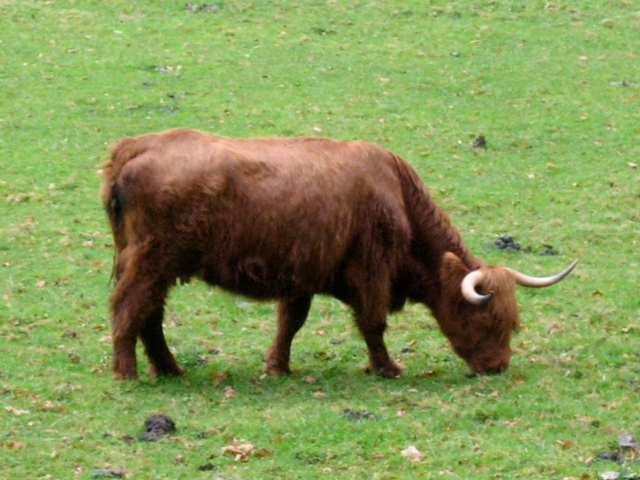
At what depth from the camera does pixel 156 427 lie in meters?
9.18

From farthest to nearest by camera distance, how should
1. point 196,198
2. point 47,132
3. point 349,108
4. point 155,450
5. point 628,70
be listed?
1. point 628,70
2. point 349,108
3. point 47,132
4. point 196,198
5. point 155,450

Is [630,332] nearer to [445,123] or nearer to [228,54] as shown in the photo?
[445,123]

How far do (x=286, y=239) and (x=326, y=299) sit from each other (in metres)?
2.86

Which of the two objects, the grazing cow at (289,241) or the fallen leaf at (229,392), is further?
the grazing cow at (289,241)

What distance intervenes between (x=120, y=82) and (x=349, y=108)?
158 inches

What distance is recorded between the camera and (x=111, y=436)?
910 cm

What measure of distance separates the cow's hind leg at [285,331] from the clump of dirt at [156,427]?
2087 millimetres

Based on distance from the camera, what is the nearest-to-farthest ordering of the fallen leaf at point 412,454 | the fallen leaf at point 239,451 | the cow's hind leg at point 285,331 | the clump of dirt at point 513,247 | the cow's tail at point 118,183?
the fallen leaf at point 412,454 < the fallen leaf at point 239,451 < the cow's tail at point 118,183 < the cow's hind leg at point 285,331 < the clump of dirt at point 513,247

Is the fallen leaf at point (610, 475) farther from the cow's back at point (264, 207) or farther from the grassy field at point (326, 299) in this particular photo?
the cow's back at point (264, 207)

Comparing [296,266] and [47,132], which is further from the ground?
[296,266]

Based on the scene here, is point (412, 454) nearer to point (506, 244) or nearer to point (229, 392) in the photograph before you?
point (229, 392)

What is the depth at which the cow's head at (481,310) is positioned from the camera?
1112cm

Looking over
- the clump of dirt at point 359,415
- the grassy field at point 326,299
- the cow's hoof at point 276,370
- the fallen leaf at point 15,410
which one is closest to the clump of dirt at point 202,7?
the grassy field at point 326,299

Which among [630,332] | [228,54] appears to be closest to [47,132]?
[228,54]
